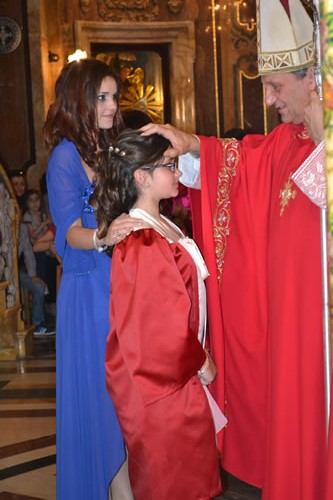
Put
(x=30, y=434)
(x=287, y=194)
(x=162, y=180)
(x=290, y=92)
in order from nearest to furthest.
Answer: (x=290, y=92) → (x=287, y=194) → (x=162, y=180) → (x=30, y=434)

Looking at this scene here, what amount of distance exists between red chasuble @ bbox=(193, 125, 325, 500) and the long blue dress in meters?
0.42

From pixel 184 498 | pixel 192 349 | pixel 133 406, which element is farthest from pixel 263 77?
pixel 184 498

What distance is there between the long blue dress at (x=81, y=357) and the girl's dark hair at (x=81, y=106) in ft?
0.15

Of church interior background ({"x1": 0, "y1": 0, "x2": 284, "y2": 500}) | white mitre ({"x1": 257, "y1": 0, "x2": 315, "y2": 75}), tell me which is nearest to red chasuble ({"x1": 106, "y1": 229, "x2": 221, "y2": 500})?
white mitre ({"x1": 257, "y1": 0, "x2": 315, "y2": 75})

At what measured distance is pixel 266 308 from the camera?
2.98 meters

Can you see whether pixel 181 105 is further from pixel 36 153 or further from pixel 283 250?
pixel 283 250

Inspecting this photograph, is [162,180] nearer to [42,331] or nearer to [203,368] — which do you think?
[203,368]

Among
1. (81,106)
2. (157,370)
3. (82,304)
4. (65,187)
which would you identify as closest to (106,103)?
(81,106)

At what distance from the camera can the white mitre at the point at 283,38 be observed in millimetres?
2525

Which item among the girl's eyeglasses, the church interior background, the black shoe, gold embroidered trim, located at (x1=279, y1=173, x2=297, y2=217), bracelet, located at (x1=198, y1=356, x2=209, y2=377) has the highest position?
the church interior background

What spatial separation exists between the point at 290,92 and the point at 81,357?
121 cm

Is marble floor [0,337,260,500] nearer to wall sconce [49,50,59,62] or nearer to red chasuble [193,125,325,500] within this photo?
red chasuble [193,125,325,500]

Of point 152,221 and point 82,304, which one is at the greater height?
point 152,221

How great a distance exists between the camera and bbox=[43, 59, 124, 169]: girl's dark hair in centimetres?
304
